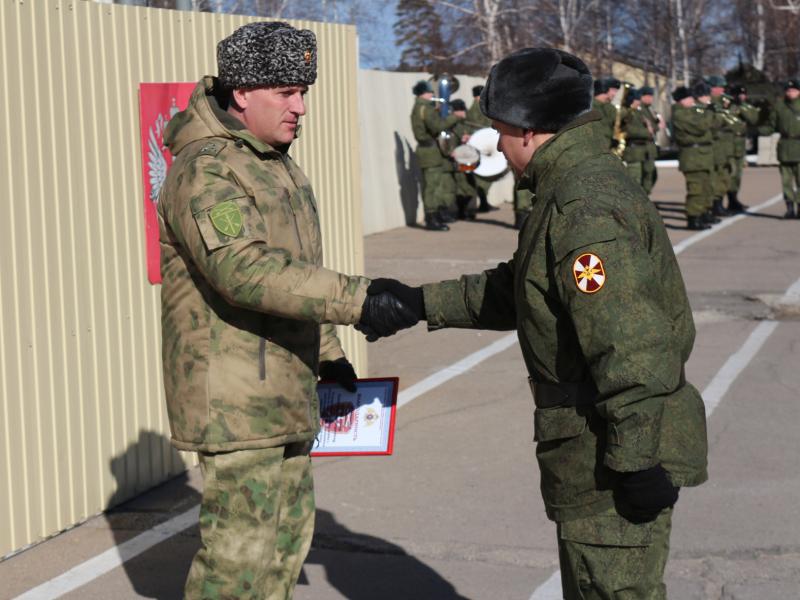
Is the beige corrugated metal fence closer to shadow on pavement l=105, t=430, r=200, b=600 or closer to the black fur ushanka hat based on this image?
shadow on pavement l=105, t=430, r=200, b=600

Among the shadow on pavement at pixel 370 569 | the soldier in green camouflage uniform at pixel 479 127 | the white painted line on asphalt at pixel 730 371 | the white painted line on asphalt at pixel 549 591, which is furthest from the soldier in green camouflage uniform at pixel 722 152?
the white painted line on asphalt at pixel 549 591

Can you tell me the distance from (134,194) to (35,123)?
749 millimetres

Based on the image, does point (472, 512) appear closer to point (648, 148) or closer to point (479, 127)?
point (648, 148)

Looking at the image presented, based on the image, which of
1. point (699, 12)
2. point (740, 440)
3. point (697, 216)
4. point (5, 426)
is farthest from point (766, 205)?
point (699, 12)

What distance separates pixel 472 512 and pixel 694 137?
1301 cm

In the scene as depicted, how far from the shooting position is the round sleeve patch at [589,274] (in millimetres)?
3201

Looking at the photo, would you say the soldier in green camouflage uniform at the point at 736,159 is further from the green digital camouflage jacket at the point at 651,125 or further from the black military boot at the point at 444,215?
the black military boot at the point at 444,215

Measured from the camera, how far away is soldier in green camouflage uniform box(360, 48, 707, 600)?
10.5ft

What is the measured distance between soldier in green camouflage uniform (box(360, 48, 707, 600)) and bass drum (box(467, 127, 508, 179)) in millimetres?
16262

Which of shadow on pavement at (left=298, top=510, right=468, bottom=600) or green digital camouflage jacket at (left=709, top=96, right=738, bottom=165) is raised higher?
green digital camouflage jacket at (left=709, top=96, right=738, bottom=165)

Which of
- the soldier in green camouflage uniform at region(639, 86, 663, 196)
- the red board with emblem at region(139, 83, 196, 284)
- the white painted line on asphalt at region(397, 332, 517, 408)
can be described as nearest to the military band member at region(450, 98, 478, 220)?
the soldier in green camouflage uniform at region(639, 86, 663, 196)

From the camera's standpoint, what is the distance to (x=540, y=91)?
345cm

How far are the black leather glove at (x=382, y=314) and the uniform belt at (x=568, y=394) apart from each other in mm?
481

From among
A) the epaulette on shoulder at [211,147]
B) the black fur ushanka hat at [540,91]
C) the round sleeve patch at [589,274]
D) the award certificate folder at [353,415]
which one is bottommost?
the award certificate folder at [353,415]
